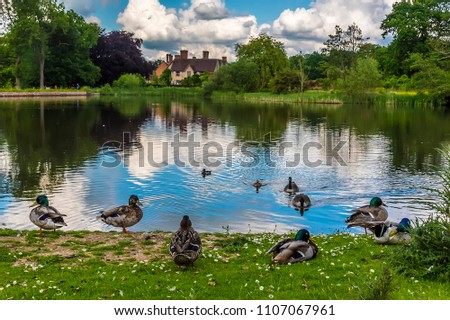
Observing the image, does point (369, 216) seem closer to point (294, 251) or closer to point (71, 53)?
point (294, 251)

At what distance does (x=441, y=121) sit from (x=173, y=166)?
38433mm

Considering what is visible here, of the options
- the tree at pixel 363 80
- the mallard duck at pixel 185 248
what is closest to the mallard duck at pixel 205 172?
the mallard duck at pixel 185 248

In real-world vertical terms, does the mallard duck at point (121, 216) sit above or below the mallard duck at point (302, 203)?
above

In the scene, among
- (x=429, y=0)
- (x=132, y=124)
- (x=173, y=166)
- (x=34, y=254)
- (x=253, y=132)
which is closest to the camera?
(x=34, y=254)

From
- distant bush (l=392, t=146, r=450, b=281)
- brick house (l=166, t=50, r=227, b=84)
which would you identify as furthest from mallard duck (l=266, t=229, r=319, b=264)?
brick house (l=166, t=50, r=227, b=84)

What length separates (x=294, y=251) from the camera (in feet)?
35.0

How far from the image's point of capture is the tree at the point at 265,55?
11494 centimetres

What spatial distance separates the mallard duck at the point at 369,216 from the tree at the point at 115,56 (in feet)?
388

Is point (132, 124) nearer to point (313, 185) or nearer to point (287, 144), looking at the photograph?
point (287, 144)

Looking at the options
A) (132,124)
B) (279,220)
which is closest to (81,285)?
(279,220)

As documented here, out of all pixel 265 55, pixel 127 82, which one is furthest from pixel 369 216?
pixel 127 82

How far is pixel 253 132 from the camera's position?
4575 cm

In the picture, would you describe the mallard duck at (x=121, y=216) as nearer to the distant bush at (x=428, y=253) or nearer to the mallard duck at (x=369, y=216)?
the mallard duck at (x=369, y=216)

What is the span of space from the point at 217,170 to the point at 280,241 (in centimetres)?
1600
